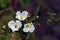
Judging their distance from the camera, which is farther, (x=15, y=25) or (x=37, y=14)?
(x=37, y=14)

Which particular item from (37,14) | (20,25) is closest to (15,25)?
(20,25)

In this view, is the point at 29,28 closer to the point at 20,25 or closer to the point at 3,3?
the point at 20,25

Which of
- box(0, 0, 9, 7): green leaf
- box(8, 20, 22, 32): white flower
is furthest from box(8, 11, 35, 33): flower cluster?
box(0, 0, 9, 7): green leaf

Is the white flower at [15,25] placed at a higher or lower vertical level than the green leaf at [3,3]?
lower

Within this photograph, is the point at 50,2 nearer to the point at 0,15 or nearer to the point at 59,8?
the point at 59,8

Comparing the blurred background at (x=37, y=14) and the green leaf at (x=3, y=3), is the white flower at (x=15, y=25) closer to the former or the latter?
the blurred background at (x=37, y=14)

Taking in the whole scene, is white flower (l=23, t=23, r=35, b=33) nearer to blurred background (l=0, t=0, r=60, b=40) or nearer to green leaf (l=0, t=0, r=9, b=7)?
blurred background (l=0, t=0, r=60, b=40)

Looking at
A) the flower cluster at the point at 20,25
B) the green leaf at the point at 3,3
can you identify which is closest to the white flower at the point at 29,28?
the flower cluster at the point at 20,25

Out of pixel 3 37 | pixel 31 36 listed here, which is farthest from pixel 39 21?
pixel 3 37

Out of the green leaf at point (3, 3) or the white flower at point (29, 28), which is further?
the green leaf at point (3, 3)
